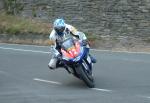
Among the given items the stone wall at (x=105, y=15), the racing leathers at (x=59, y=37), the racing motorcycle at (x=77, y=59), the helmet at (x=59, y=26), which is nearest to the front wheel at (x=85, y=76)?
the racing motorcycle at (x=77, y=59)

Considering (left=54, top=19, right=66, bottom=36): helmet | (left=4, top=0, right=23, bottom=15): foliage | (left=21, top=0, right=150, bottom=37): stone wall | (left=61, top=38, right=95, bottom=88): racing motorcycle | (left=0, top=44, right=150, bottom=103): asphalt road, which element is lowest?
(left=4, top=0, right=23, bottom=15): foliage

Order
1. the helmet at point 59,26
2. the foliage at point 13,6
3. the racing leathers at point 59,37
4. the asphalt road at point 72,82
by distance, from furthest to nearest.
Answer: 1. the foliage at point 13,6
2. the racing leathers at point 59,37
3. the helmet at point 59,26
4. the asphalt road at point 72,82

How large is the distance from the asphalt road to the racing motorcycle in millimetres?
313

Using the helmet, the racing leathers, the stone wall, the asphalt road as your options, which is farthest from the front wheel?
the stone wall

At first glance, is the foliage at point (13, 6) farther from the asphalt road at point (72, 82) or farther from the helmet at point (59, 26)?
the helmet at point (59, 26)

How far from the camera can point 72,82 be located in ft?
48.4

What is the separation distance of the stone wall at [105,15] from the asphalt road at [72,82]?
282 inches

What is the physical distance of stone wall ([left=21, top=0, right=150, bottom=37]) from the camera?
2750cm

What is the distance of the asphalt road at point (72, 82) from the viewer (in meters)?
12.4

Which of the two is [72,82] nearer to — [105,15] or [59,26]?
[59,26]

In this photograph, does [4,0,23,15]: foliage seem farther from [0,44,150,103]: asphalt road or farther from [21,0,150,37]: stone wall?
[0,44,150,103]: asphalt road

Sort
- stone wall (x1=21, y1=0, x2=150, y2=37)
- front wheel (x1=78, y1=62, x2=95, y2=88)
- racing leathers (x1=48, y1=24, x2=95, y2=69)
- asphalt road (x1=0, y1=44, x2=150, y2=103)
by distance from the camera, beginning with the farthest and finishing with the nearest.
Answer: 1. stone wall (x1=21, y1=0, x2=150, y2=37)
2. racing leathers (x1=48, y1=24, x2=95, y2=69)
3. front wheel (x1=78, y1=62, x2=95, y2=88)
4. asphalt road (x1=0, y1=44, x2=150, y2=103)

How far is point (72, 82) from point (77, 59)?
A: 4.80 feet

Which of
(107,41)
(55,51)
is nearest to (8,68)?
(55,51)
